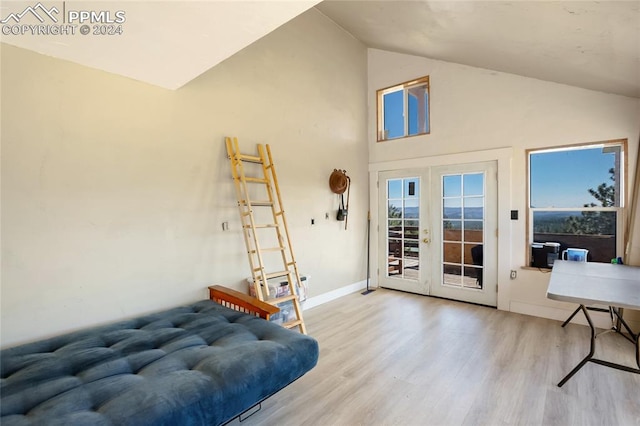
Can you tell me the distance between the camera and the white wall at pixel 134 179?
2.04 metres

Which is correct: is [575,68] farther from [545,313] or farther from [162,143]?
[162,143]

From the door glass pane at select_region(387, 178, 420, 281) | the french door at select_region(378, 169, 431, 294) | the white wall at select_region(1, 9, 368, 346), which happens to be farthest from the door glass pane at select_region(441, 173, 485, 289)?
the white wall at select_region(1, 9, 368, 346)

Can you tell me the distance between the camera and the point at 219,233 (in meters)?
3.16

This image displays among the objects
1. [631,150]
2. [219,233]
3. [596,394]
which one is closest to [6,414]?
[219,233]

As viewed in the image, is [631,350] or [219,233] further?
[219,233]

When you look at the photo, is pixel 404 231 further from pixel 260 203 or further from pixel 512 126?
pixel 260 203

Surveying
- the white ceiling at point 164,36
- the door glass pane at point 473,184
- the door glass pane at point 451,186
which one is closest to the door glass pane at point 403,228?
the door glass pane at point 451,186

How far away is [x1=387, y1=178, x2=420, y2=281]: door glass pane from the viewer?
4.84 metres

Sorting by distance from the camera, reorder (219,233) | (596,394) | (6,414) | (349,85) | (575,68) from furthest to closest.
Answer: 1. (349,85)
2. (219,233)
3. (575,68)
4. (596,394)
5. (6,414)

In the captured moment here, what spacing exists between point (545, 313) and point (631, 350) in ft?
2.97

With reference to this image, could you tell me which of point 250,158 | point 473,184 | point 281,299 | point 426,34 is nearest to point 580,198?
point 473,184

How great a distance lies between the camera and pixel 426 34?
3.62 metres

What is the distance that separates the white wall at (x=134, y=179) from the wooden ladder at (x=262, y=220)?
13 centimetres

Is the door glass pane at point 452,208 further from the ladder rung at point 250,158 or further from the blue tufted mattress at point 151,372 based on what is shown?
the blue tufted mattress at point 151,372
